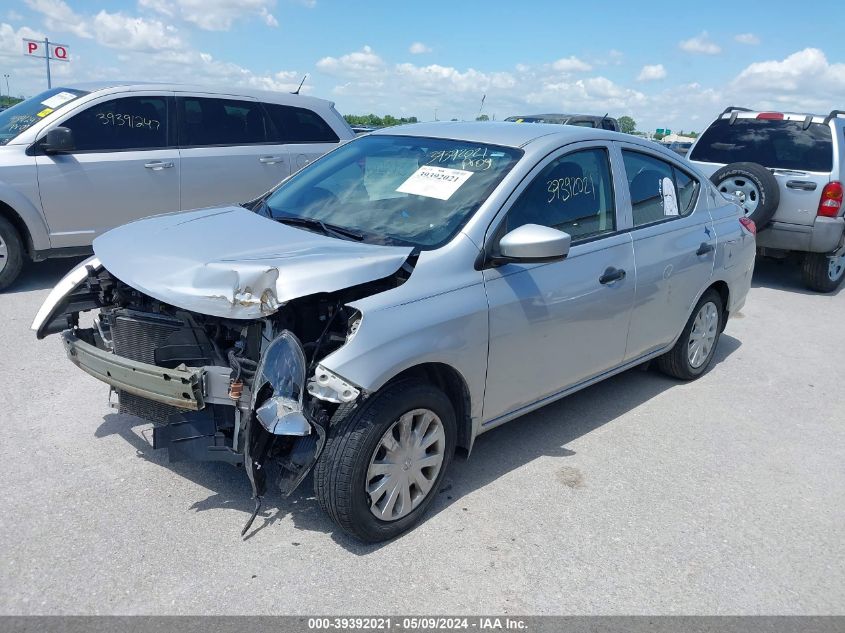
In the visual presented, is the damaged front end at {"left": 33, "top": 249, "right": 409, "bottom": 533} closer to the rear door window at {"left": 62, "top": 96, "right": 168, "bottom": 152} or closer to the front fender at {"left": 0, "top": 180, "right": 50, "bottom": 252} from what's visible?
the front fender at {"left": 0, "top": 180, "right": 50, "bottom": 252}

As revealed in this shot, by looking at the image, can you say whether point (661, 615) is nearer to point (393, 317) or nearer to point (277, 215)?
point (393, 317)

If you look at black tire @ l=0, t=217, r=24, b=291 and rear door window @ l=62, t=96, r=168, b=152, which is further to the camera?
rear door window @ l=62, t=96, r=168, b=152

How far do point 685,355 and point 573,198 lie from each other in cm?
191

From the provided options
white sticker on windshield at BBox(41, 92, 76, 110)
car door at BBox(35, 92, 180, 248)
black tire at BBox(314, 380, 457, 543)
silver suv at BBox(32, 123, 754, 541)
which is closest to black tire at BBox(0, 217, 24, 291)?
car door at BBox(35, 92, 180, 248)

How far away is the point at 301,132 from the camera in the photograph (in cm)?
838

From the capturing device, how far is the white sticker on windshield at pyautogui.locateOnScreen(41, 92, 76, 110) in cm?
701

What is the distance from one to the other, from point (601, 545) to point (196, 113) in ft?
20.1

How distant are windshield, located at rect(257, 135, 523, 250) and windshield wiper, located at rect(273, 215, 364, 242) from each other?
Answer: 0.02 metres

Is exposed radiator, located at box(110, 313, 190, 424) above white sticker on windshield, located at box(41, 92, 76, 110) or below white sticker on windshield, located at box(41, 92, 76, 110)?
below

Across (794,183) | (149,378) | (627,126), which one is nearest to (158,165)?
(149,378)

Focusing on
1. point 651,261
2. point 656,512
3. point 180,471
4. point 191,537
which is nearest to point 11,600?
point 191,537

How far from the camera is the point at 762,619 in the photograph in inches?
117

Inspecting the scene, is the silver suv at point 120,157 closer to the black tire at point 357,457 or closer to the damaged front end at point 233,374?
the damaged front end at point 233,374

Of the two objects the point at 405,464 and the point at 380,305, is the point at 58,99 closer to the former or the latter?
the point at 380,305
